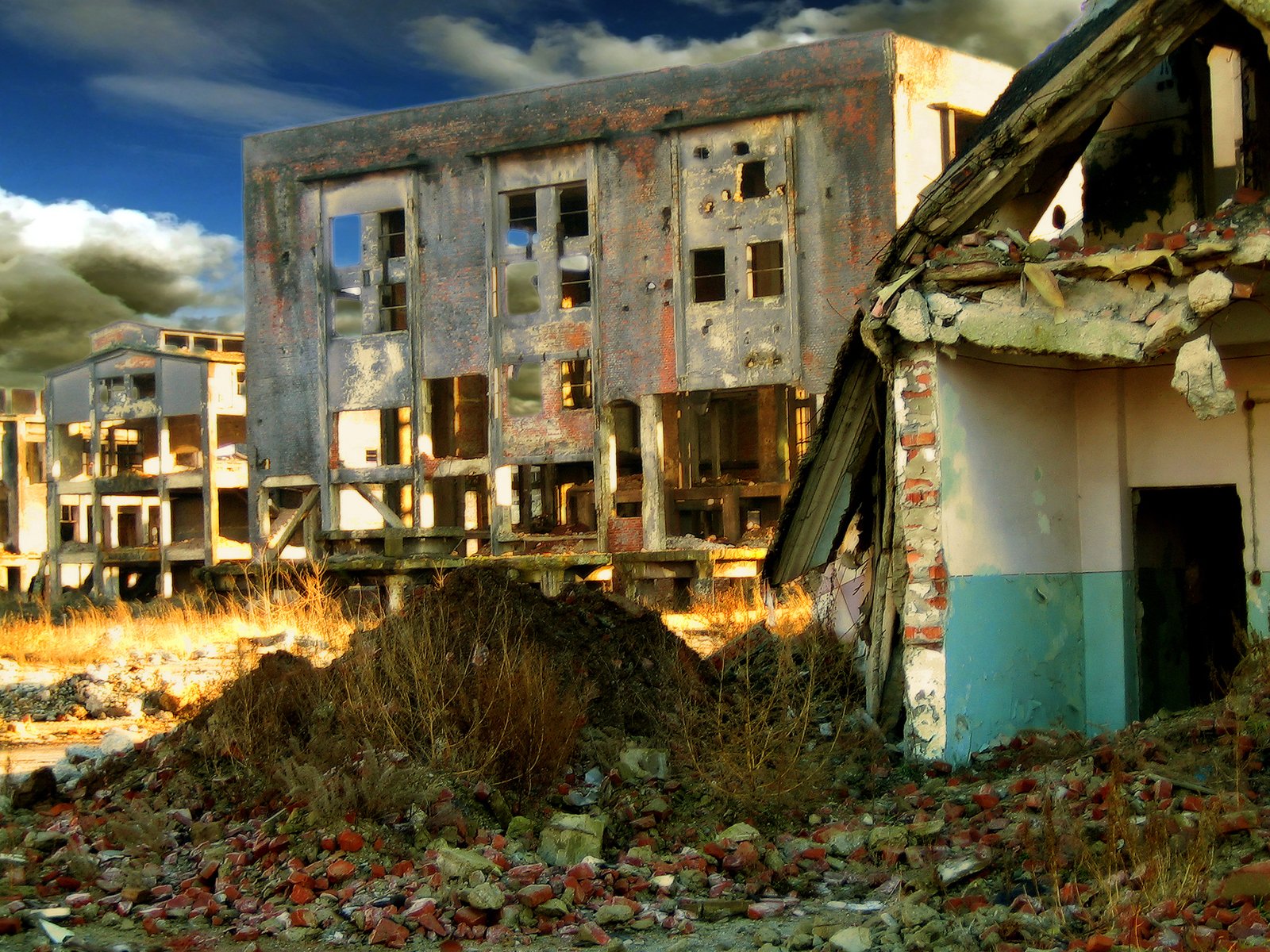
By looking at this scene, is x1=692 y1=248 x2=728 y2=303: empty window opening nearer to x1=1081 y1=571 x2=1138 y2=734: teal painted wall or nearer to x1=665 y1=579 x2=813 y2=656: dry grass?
x1=665 y1=579 x2=813 y2=656: dry grass

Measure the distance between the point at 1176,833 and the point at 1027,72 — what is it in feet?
22.5

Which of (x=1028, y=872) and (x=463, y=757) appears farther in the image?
(x=463, y=757)

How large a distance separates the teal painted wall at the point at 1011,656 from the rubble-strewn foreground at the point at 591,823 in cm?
33

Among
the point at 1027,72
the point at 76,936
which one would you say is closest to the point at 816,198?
the point at 1027,72

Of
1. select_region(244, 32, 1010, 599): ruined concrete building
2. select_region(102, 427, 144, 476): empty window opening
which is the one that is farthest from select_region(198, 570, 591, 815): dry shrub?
select_region(102, 427, 144, 476): empty window opening

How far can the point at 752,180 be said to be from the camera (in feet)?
80.2

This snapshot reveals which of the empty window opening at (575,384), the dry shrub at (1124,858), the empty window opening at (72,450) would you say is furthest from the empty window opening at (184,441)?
the dry shrub at (1124,858)

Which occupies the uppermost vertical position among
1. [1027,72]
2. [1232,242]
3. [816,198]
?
[816,198]

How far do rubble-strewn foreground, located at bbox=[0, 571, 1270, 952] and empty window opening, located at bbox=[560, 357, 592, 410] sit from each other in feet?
55.2

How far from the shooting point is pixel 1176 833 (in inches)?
241

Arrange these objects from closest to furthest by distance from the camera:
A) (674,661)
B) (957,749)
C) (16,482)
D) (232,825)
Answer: (232,825) → (957,749) → (674,661) → (16,482)

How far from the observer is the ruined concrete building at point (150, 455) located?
102 feet

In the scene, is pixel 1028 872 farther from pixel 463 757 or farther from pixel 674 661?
pixel 674 661

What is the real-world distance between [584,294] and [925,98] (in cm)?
767
